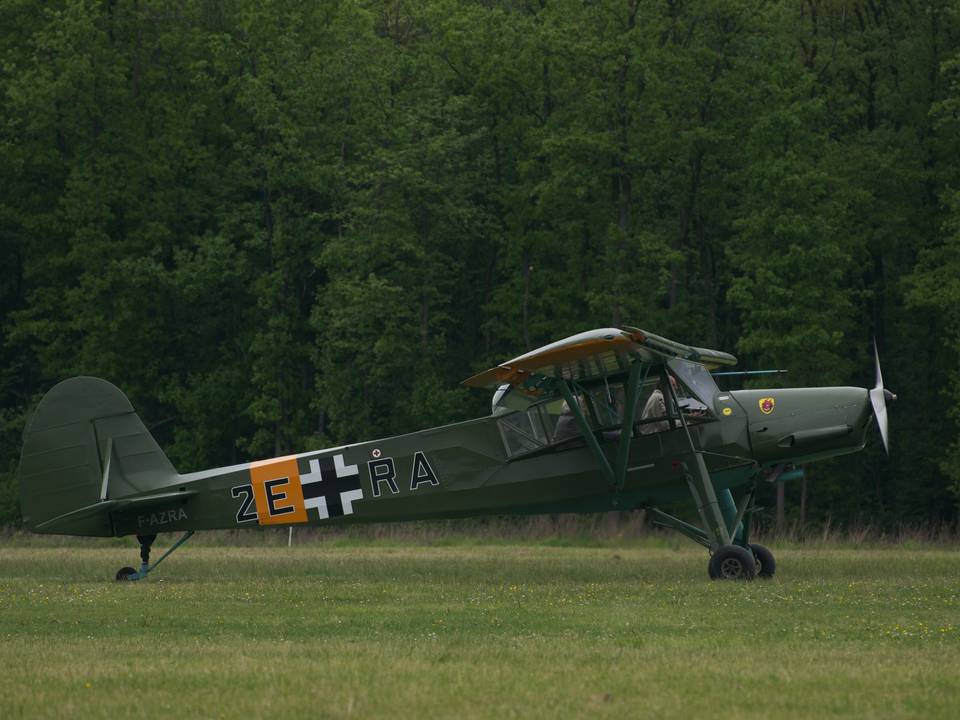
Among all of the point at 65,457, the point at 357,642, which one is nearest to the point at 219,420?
the point at 65,457

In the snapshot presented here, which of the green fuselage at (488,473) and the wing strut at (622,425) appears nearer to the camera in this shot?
the wing strut at (622,425)

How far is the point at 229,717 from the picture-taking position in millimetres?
8648

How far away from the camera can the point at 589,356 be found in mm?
16953

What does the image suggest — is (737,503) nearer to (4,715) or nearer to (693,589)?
(693,589)

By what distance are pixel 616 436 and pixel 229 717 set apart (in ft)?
33.4

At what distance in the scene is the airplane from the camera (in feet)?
58.4

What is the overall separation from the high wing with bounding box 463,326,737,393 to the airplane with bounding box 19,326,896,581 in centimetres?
5

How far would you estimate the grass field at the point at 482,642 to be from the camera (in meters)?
9.03

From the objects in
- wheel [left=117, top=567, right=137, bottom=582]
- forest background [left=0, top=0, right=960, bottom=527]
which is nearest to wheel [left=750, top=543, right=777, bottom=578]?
wheel [left=117, top=567, right=137, bottom=582]

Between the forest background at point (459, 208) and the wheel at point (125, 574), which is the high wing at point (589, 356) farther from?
the forest background at point (459, 208)

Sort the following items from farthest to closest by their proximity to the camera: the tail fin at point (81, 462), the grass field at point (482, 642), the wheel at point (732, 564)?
the tail fin at point (81, 462)
the wheel at point (732, 564)
the grass field at point (482, 642)

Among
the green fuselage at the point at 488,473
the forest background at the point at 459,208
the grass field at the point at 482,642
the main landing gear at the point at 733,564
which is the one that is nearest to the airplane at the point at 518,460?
the green fuselage at the point at 488,473

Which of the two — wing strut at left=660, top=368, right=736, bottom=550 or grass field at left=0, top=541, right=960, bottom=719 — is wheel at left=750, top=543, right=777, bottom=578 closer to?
grass field at left=0, top=541, right=960, bottom=719

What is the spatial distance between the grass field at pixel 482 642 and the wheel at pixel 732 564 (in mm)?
332
